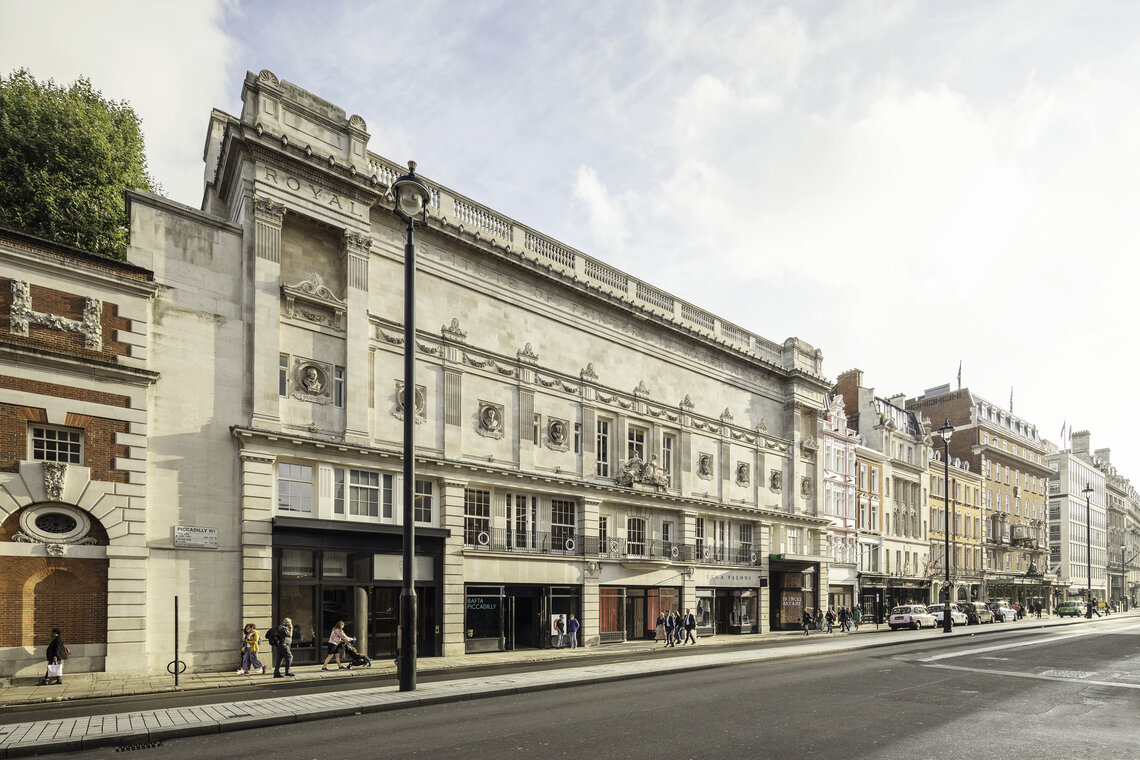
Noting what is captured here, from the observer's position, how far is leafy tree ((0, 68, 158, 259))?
31.5 m

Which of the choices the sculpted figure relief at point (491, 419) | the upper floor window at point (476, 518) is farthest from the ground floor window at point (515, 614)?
the sculpted figure relief at point (491, 419)

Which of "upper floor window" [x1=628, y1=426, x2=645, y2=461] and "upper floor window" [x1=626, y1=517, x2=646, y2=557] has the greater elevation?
"upper floor window" [x1=628, y1=426, x2=645, y2=461]

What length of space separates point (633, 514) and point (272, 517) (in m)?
18.3

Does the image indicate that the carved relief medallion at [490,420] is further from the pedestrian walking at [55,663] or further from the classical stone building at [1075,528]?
the classical stone building at [1075,528]

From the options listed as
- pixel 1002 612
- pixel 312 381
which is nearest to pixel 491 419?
pixel 312 381

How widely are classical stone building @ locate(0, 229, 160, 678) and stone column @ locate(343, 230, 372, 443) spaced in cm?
606

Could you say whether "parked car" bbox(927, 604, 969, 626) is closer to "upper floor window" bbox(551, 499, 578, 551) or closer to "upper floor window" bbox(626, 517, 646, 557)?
"upper floor window" bbox(626, 517, 646, 557)

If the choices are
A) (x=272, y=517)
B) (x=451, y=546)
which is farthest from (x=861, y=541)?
(x=272, y=517)

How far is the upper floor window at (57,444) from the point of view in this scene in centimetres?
1958

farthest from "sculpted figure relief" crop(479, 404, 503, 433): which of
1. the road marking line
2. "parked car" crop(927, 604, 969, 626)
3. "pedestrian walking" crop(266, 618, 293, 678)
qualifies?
"parked car" crop(927, 604, 969, 626)

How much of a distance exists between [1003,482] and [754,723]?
83492 millimetres

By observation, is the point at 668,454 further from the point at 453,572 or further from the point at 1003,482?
the point at 1003,482

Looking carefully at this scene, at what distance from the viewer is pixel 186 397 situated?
2239 centimetres

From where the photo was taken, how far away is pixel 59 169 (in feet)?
107
